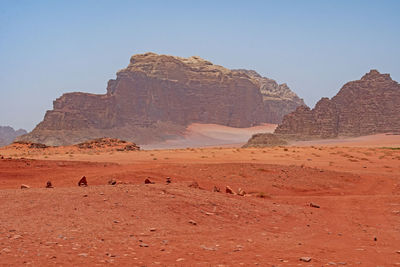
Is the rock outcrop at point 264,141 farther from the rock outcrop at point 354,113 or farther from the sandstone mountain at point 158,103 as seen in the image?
the sandstone mountain at point 158,103

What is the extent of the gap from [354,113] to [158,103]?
63.7 m

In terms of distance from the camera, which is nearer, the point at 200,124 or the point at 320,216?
the point at 320,216

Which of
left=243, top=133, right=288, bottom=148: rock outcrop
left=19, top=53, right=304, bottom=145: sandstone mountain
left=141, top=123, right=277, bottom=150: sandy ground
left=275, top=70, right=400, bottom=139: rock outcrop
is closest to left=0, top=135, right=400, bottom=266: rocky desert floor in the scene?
left=243, top=133, right=288, bottom=148: rock outcrop

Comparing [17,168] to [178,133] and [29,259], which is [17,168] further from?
[178,133]

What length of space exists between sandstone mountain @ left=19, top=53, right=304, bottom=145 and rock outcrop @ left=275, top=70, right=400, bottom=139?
43062mm

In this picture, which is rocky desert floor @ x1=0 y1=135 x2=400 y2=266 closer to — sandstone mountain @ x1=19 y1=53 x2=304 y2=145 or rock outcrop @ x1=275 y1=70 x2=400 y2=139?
rock outcrop @ x1=275 y1=70 x2=400 y2=139

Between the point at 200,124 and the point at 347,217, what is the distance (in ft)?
476

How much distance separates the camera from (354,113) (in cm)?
11100

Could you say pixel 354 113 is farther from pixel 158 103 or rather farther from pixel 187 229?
pixel 187 229

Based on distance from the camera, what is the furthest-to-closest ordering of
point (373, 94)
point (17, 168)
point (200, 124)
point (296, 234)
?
point (200, 124)
point (373, 94)
point (17, 168)
point (296, 234)

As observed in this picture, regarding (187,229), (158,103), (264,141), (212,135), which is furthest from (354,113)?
(187,229)

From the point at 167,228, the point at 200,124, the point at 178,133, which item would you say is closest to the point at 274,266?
the point at 167,228

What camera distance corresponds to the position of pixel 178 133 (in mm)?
140875

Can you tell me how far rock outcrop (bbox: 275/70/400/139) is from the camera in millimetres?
105500
